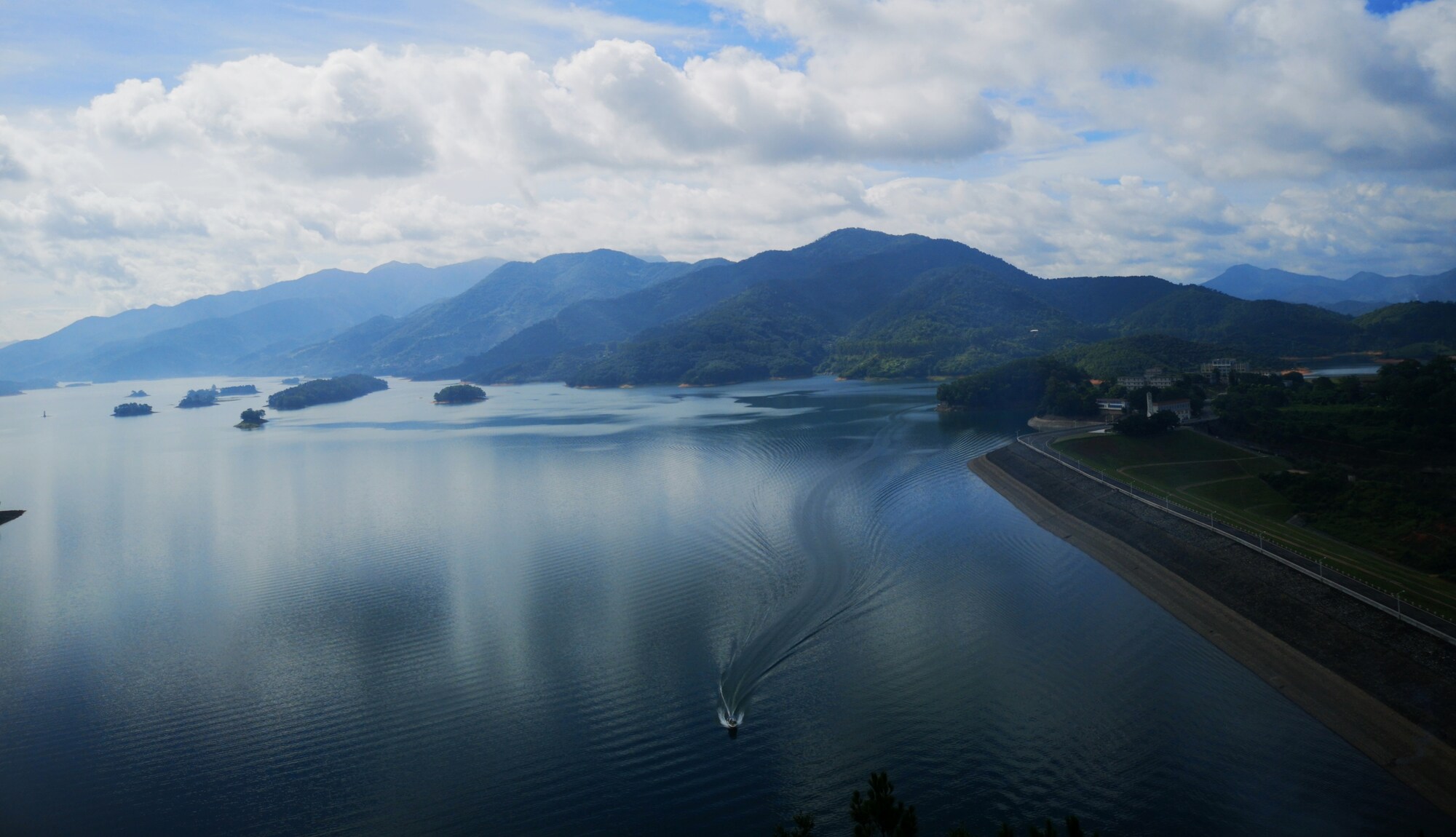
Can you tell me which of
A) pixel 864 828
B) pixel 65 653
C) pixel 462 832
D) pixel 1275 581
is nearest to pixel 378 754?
pixel 462 832

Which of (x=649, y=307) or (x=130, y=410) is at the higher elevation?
(x=649, y=307)

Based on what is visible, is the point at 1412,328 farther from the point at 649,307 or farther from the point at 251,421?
the point at 649,307

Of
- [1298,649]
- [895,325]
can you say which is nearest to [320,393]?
[895,325]

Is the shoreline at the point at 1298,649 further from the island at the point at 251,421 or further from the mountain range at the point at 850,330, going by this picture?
the island at the point at 251,421

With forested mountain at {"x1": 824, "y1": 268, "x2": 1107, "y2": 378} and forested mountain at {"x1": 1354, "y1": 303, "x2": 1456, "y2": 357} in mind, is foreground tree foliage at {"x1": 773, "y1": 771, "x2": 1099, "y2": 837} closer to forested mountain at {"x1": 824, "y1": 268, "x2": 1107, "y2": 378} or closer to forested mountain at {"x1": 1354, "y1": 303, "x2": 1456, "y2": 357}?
forested mountain at {"x1": 1354, "y1": 303, "x2": 1456, "y2": 357}

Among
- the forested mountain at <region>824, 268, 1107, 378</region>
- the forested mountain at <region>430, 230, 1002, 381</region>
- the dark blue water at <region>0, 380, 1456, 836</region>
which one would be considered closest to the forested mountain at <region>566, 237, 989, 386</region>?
the forested mountain at <region>430, 230, 1002, 381</region>

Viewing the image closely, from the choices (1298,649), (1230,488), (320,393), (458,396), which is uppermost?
(320,393)
